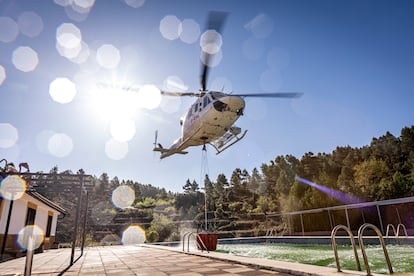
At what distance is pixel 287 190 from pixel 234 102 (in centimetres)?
2927

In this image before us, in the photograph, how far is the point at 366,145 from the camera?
34625mm

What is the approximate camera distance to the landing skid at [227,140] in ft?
37.6

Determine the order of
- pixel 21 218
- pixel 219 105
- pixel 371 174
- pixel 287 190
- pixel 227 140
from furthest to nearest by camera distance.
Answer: pixel 287 190 → pixel 371 174 → pixel 227 140 → pixel 21 218 → pixel 219 105

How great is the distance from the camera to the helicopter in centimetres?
994

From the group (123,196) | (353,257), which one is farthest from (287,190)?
(123,196)

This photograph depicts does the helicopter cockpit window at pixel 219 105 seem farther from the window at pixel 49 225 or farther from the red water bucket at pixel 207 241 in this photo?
the window at pixel 49 225

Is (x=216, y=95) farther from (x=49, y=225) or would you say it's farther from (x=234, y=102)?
(x=49, y=225)

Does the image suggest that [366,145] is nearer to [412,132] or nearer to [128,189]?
[412,132]

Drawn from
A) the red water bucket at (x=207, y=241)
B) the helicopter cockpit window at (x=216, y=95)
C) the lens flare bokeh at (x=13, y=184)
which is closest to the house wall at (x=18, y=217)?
the lens flare bokeh at (x=13, y=184)

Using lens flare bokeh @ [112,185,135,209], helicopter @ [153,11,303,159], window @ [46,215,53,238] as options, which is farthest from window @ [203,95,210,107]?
lens flare bokeh @ [112,185,135,209]

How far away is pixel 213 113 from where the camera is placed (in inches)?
394

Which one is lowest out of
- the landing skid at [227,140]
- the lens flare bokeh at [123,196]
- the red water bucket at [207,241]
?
the red water bucket at [207,241]

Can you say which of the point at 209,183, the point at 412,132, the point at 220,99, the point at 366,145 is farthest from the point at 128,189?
the point at 220,99

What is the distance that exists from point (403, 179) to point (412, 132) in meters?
13.1
